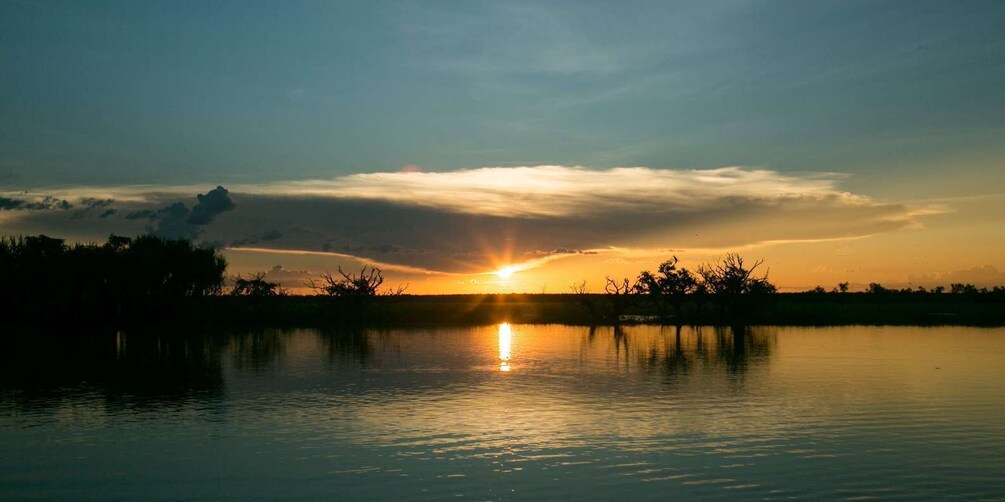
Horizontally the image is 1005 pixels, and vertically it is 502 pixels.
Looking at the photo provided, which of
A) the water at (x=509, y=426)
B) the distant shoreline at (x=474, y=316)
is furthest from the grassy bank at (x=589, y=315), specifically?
the water at (x=509, y=426)

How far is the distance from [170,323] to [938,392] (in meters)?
91.1

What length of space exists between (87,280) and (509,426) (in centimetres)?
9021

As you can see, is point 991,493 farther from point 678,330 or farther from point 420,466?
point 678,330

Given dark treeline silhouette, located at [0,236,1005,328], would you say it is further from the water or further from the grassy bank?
the water

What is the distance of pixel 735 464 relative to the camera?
2238cm

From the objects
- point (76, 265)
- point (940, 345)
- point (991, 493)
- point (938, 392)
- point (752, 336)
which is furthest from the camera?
point (76, 265)

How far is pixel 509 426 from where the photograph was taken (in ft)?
92.1

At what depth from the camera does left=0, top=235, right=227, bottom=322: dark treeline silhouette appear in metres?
100

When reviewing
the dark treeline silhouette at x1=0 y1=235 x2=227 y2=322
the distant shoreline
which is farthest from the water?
the dark treeline silhouette at x1=0 y1=235 x2=227 y2=322

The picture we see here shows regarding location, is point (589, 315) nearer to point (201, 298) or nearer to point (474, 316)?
point (474, 316)

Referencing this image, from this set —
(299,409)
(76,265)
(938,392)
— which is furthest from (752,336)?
(76,265)

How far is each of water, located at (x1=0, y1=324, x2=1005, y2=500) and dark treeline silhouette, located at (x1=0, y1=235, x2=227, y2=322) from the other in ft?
157

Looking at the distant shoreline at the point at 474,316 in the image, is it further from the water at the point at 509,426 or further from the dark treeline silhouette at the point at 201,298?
the water at the point at 509,426

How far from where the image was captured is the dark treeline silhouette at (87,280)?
329ft
